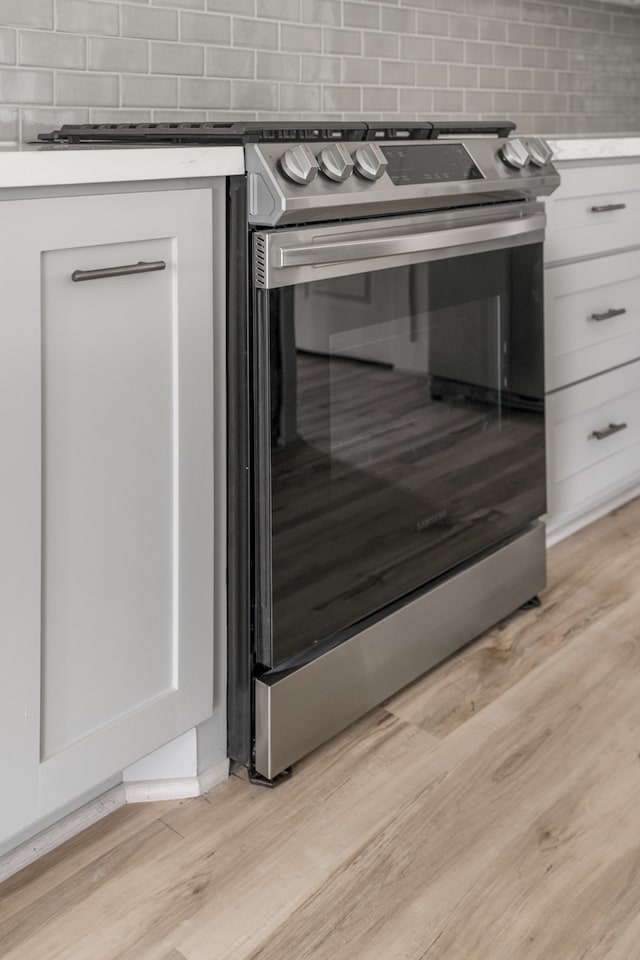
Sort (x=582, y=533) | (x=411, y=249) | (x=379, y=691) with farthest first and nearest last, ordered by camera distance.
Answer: (x=582, y=533), (x=379, y=691), (x=411, y=249)

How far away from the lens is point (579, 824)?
4.90 feet

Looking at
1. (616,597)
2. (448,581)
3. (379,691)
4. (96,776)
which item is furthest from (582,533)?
(96,776)

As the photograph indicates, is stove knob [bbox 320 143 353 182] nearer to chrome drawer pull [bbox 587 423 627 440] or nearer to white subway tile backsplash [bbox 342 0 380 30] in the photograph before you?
white subway tile backsplash [bbox 342 0 380 30]

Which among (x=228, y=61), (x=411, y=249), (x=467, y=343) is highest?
(x=228, y=61)

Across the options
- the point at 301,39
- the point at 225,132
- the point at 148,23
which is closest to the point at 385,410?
the point at 225,132

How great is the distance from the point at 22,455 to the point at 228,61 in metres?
1.21

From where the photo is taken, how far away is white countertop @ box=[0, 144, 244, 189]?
3.67ft

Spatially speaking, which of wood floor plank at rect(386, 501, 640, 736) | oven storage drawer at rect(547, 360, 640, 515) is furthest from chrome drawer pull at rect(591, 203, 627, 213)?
wood floor plank at rect(386, 501, 640, 736)

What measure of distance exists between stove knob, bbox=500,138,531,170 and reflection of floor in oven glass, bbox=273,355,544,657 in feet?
1.49

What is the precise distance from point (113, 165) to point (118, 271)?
0.43 ft

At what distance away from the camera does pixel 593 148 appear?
2266 millimetres

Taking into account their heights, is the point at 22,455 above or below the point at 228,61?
below

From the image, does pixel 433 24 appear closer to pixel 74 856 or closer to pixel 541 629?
pixel 541 629

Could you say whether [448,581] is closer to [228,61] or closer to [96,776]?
[96,776]
